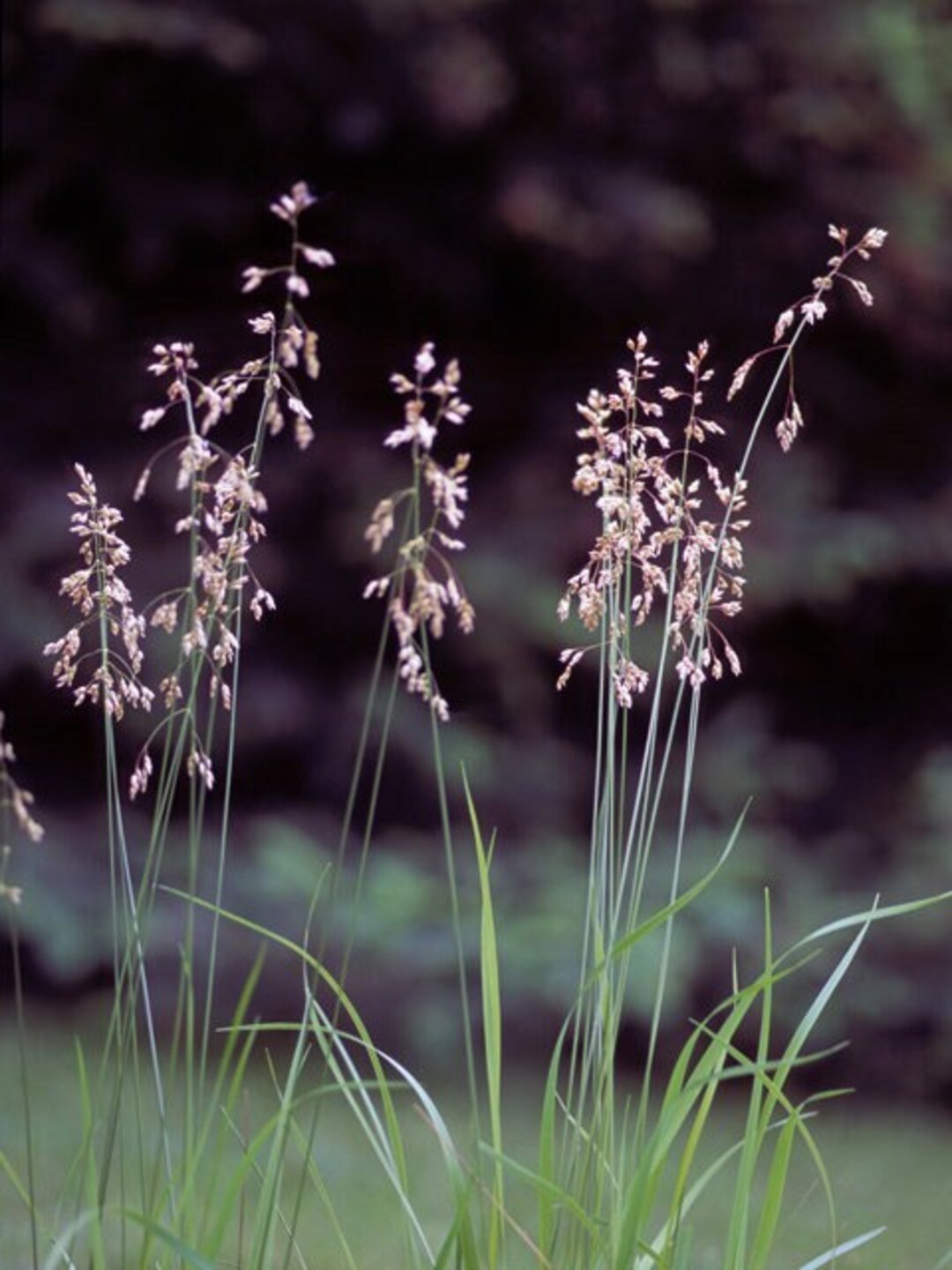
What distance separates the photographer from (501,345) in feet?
18.5

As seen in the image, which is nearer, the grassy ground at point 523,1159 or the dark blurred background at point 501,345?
the grassy ground at point 523,1159

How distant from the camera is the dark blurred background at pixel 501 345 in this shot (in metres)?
5.11

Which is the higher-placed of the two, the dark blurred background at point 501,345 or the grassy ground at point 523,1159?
the dark blurred background at point 501,345

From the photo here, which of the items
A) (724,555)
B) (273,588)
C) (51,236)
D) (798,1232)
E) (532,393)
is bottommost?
(798,1232)

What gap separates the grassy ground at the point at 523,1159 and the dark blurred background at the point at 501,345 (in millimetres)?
213

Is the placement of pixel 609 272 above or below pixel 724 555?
above

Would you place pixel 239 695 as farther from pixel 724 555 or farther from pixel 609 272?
pixel 724 555

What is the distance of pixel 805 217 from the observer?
5379 millimetres

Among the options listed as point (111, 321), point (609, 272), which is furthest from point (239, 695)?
point (609, 272)

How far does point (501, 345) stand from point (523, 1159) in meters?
2.44

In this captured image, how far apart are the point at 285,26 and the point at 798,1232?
11.4ft

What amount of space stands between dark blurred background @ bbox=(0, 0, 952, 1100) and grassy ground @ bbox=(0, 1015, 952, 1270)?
21 cm

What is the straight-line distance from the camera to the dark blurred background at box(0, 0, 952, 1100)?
201 inches

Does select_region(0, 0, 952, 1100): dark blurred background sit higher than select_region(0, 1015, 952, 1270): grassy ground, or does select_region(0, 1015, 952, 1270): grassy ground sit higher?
select_region(0, 0, 952, 1100): dark blurred background
